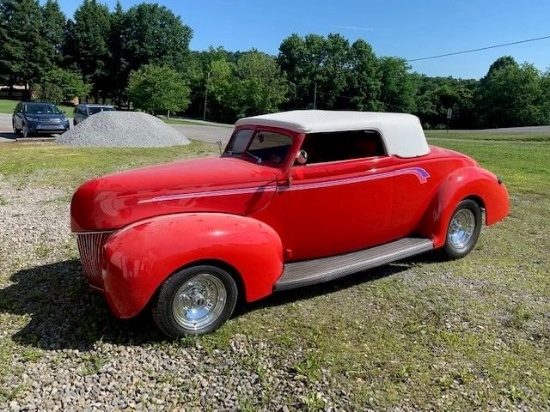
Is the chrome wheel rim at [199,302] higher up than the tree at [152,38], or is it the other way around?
the tree at [152,38]

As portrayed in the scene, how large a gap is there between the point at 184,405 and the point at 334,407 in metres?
0.95

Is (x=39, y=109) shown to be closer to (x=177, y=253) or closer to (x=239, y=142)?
(x=239, y=142)

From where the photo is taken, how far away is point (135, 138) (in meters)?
17.7

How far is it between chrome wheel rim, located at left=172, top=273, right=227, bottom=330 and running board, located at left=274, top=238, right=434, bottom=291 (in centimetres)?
52

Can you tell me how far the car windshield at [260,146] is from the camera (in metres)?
4.27

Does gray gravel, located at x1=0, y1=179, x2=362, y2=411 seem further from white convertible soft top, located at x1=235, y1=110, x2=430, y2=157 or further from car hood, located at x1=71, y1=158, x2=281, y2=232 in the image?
white convertible soft top, located at x1=235, y1=110, x2=430, y2=157

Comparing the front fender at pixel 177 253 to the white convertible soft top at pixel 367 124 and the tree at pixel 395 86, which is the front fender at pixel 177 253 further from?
the tree at pixel 395 86

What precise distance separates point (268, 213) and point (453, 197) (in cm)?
231

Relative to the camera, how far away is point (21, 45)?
62938 mm

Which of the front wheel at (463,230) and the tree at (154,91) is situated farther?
the tree at (154,91)

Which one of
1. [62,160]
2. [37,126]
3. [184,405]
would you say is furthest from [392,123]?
[37,126]

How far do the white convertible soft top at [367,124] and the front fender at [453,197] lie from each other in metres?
0.50

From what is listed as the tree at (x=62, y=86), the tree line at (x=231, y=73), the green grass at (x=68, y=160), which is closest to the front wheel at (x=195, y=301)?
the green grass at (x=68, y=160)

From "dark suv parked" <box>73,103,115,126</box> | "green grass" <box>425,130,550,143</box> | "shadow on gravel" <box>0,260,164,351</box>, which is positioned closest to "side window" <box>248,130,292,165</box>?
"shadow on gravel" <box>0,260,164,351</box>
